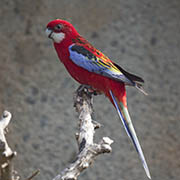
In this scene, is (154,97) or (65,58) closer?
(65,58)

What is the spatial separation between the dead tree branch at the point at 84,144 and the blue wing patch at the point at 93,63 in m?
0.15

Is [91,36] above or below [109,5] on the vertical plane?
below

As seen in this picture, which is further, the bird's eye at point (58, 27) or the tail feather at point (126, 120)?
the bird's eye at point (58, 27)

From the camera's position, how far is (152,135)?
10.2 ft

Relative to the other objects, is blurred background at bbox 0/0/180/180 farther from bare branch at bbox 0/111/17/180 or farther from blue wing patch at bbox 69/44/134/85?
bare branch at bbox 0/111/17/180

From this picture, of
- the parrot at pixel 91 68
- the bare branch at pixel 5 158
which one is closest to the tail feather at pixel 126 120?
the parrot at pixel 91 68

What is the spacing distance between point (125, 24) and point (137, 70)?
412mm

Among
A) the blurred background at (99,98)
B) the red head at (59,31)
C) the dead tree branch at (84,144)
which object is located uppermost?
the red head at (59,31)

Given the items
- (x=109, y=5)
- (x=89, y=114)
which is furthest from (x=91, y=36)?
(x=89, y=114)

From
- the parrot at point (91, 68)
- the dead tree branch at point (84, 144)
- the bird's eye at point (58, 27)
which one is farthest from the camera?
the bird's eye at point (58, 27)

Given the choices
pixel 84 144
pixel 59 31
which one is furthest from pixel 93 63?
pixel 84 144

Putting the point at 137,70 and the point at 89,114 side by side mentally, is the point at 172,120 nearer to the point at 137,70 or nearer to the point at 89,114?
the point at 137,70

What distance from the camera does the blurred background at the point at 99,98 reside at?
306 cm

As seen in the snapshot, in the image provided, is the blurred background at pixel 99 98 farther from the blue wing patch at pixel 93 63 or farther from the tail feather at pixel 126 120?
the tail feather at pixel 126 120
